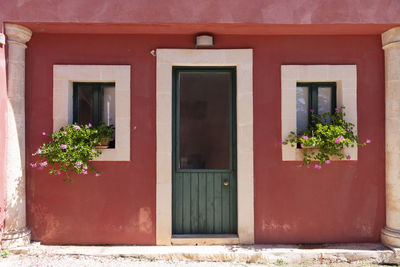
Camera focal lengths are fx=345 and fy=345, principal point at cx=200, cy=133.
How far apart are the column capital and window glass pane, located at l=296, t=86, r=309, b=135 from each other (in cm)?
381

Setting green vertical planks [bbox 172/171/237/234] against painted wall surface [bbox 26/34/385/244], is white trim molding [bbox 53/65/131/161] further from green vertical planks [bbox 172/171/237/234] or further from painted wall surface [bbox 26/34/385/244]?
green vertical planks [bbox 172/171/237/234]

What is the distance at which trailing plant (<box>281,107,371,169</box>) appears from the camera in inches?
177

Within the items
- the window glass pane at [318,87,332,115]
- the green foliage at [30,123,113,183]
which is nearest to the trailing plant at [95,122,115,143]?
the green foliage at [30,123,113,183]

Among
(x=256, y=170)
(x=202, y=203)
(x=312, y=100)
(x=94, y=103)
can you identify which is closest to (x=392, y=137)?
(x=312, y=100)

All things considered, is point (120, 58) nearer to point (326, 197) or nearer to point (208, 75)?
point (208, 75)

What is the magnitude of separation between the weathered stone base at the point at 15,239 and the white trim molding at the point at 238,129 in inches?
68.5

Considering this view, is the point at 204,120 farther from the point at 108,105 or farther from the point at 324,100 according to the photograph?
the point at 324,100

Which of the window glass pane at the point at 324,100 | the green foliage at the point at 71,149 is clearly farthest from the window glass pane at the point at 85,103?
the window glass pane at the point at 324,100

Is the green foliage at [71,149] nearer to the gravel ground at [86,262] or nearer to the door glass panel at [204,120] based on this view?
the gravel ground at [86,262]

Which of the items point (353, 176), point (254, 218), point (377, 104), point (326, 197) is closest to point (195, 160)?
point (254, 218)

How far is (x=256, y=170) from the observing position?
15.7 ft

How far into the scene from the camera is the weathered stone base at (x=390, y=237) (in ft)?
14.9

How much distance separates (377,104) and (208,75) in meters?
2.40

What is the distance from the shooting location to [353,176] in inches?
189
